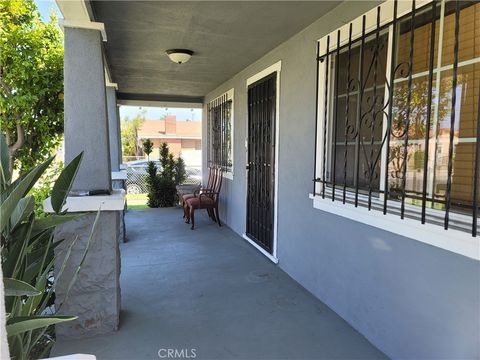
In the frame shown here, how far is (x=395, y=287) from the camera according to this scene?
6.84 ft

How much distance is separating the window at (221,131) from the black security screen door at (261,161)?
1029 millimetres

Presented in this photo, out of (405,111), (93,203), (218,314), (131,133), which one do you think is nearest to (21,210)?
(93,203)

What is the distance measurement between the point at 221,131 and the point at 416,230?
15.9 ft

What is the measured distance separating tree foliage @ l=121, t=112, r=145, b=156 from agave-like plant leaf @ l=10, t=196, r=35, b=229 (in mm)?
26576

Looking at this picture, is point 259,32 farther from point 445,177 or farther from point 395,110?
point 445,177

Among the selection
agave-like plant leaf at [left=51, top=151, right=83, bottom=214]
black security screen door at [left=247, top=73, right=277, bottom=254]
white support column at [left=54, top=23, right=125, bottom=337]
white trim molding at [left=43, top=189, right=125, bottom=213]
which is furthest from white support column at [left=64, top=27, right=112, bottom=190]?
black security screen door at [left=247, top=73, right=277, bottom=254]

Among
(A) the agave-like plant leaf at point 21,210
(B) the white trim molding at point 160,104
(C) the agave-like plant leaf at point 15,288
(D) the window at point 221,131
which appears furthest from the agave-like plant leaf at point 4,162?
(B) the white trim molding at point 160,104

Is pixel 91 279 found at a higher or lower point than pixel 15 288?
lower

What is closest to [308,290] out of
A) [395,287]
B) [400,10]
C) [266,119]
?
[395,287]

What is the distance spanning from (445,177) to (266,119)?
99.6 inches

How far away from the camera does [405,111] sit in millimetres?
2125

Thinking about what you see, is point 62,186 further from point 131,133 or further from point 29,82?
point 131,133

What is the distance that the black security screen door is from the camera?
4035mm

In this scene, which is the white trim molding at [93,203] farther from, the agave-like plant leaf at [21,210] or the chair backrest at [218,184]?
the chair backrest at [218,184]
